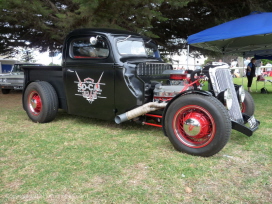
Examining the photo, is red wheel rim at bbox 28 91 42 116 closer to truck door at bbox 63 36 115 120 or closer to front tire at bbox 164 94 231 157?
truck door at bbox 63 36 115 120

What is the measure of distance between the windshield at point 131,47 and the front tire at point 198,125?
1525 mm

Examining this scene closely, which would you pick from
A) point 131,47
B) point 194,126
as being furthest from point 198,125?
point 131,47

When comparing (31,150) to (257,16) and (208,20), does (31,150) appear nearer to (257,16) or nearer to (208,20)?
(257,16)

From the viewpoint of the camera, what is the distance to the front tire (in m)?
3.00

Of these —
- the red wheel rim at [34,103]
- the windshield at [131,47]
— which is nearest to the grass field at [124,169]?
the red wheel rim at [34,103]

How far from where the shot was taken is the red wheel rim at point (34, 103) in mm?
5059

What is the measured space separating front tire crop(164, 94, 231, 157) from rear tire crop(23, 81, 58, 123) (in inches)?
98.3

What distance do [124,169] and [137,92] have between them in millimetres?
1488

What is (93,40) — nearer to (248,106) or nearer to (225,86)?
(225,86)

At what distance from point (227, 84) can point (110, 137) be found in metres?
1.96

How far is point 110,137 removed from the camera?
13.3ft

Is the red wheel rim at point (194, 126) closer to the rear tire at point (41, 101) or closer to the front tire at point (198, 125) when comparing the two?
the front tire at point (198, 125)

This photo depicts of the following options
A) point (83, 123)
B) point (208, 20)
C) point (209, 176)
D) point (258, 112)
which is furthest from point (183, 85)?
point (208, 20)

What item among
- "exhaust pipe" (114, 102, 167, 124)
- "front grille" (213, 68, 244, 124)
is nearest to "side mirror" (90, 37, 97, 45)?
"exhaust pipe" (114, 102, 167, 124)
